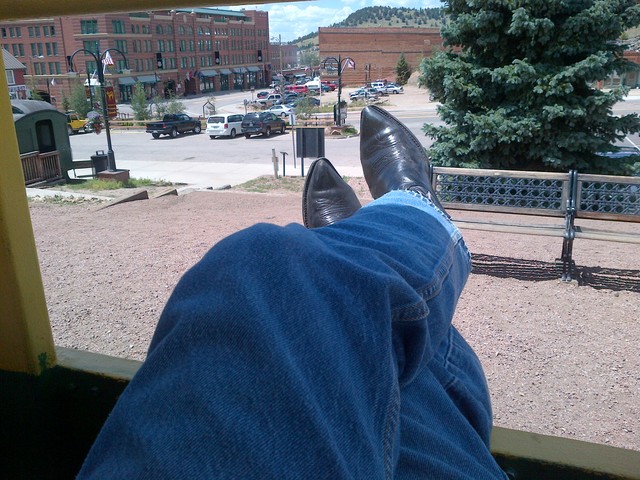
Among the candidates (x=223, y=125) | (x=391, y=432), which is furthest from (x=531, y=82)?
(x=223, y=125)

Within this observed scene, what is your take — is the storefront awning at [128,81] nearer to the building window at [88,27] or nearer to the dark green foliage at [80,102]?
the building window at [88,27]

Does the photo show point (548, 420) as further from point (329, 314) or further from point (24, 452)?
point (329, 314)

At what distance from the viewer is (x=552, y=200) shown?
19.8 ft

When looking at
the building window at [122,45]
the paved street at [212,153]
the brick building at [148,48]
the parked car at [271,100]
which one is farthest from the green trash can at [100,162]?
the building window at [122,45]

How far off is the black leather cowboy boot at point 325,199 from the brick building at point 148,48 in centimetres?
4525

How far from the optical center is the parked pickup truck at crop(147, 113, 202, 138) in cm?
3309

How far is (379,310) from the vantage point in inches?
29.8

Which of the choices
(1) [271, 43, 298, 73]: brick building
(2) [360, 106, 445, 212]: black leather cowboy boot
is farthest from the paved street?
(1) [271, 43, 298, 73]: brick building

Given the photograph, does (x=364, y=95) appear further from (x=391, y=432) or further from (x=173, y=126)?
(x=391, y=432)

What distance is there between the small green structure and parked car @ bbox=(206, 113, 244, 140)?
13.8 metres

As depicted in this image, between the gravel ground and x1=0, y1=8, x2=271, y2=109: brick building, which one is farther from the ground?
x1=0, y1=8, x2=271, y2=109: brick building

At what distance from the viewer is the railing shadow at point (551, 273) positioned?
561cm

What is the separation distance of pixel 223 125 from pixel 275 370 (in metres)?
32.1

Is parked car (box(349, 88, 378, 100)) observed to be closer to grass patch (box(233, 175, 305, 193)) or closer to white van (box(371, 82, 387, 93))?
white van (box(371, 82, 387, 93))
